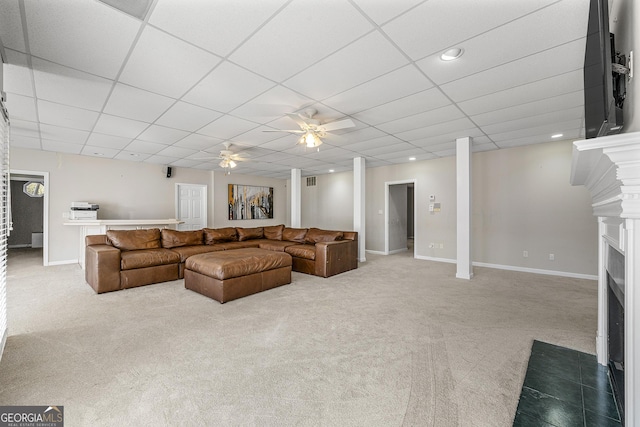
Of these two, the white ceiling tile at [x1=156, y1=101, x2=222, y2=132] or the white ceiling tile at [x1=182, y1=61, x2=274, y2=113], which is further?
the white ceiling tile at [x1=156, y1=101, x2=222, y2=132]

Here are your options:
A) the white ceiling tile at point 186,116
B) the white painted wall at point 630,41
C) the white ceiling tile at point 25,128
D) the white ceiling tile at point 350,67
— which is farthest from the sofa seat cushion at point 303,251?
the white ceiling tile at point 25,128

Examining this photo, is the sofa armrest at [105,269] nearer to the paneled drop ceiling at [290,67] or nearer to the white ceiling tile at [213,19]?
the paneled drop ceiling at [290,67]

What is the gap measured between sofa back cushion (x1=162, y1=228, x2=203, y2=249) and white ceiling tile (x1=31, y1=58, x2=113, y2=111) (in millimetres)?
2446

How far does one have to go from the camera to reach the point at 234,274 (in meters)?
3.49

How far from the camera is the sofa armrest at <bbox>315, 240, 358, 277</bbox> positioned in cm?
480

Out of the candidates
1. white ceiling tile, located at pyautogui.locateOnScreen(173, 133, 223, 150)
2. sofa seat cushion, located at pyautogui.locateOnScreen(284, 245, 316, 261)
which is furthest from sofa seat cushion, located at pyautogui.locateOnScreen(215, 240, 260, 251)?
white ceiling tile, located at pyautogui.locateOnScreen(173, 133, 223, 150)

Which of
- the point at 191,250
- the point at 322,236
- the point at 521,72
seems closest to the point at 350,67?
the point at 521,72

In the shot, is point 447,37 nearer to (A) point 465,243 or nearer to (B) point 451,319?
(B) point 451,319

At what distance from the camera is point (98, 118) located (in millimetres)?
3771

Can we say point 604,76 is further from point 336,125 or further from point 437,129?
point 437,129

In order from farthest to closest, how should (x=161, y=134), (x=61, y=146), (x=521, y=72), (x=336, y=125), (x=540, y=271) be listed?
(x=61, y=146) → (x=540, y=271) → (x=161, y=134) → (x=336, y=125) → (x=521, y=72)

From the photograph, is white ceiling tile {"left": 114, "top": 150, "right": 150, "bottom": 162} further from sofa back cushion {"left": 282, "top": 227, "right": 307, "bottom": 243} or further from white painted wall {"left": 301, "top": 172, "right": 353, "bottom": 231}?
white painted wall {"left": 301, "top": 172, "right": 353, "bottom": 231}

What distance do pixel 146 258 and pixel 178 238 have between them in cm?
103

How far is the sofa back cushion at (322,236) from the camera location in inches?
217
